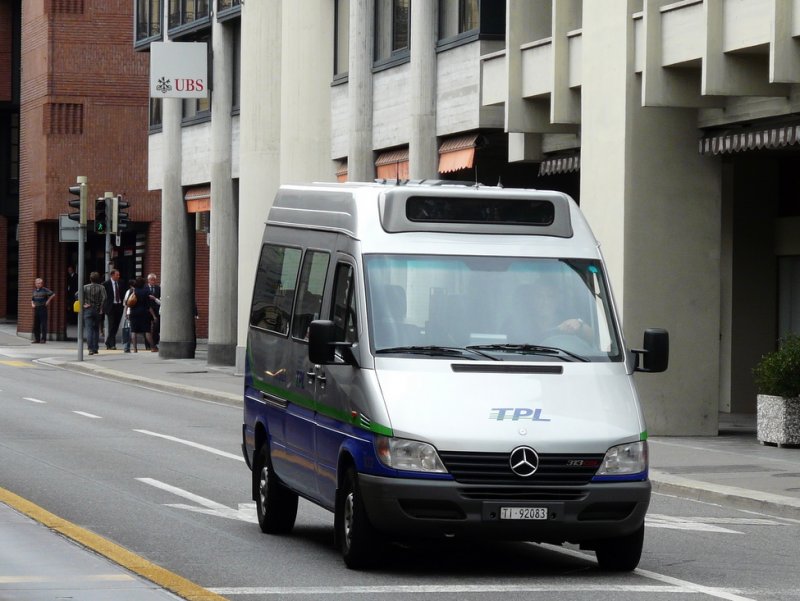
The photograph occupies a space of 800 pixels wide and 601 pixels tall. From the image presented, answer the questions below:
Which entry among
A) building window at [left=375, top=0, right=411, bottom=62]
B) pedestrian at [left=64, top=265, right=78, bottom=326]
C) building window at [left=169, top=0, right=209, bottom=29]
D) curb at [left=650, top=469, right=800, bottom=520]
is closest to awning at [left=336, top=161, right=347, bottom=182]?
building window at [left=375, top=0, right=411, bottom=62]

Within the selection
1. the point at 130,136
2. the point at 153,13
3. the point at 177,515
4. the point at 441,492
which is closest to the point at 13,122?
the point at 130,136

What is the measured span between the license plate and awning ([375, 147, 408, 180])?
769 inches

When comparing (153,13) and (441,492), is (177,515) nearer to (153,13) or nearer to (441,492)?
(441,492)

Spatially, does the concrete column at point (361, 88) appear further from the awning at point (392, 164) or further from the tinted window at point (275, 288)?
the tinted window at point (275, 288)

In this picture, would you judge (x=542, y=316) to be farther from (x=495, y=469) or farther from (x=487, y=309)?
(x=495, y=469)

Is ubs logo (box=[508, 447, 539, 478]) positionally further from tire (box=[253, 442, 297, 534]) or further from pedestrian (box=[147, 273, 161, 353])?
→ pedestrian (box=[147, 273, 161, 353])

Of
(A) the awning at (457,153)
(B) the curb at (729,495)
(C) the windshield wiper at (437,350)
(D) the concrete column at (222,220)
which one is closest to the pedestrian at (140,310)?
(D) the concrete column at (222,220)

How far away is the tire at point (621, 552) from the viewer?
10445 mm

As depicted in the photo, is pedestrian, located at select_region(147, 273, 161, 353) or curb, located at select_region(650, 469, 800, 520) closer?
curb, located at select_region(650, 469, 800, 520)

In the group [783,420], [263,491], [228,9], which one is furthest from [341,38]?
[263,491]

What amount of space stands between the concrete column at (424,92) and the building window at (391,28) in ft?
3.87

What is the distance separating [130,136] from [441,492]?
46.8 metres

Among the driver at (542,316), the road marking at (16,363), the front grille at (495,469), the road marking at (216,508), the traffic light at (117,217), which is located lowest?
the road marking at (16,363)

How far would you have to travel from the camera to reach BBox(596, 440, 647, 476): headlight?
33.1 feet
